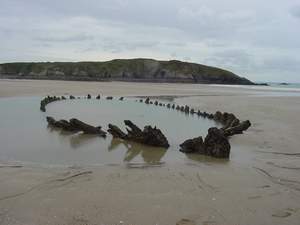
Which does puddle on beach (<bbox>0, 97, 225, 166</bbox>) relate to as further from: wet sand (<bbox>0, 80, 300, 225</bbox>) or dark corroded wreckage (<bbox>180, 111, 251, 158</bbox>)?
wet sand (<bbox>0, 80, 300, 225</bbox>)

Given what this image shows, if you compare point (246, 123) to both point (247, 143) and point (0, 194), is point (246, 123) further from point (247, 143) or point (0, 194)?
point (0, 194)

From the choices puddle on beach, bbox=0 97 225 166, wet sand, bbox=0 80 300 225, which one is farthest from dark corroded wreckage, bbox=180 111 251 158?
wet sand, bbox=0 80 300 225

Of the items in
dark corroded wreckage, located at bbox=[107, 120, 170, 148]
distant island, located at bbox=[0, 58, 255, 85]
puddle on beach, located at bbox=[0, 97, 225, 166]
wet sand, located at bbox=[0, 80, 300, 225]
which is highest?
distant island, located at bbox=[0, 58, 255, 85]

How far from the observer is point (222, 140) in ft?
34.4

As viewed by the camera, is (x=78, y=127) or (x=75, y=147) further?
(x=78, y=127)

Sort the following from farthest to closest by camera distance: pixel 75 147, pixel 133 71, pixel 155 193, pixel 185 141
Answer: pixel 133 71, pixel 75 147, pixel 185 141, pixel 155 193

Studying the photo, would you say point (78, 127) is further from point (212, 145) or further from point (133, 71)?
point (133, 71)

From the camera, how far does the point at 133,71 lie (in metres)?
123

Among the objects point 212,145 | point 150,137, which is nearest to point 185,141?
point 212,145

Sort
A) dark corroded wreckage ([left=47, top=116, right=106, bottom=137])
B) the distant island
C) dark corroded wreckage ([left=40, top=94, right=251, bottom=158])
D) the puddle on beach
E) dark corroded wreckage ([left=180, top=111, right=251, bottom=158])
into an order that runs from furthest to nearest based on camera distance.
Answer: the distant island → dark corroded wreckage ([left=47, top=116, right=106, bottom=137]) → dark corroded wreckage ([left=40, top=94, right=251, bottom=158]) → dark corroded wreckage ([left=180, top=111, right=251, bottom=158]) → the puddle on beach

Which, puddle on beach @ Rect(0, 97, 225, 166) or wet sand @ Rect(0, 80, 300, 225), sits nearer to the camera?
wet sand @ Rect(0, 80, 300, 225)

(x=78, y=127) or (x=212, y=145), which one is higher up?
(x=212, y=145)

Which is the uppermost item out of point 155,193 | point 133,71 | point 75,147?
point 133,71

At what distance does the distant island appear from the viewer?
120m
